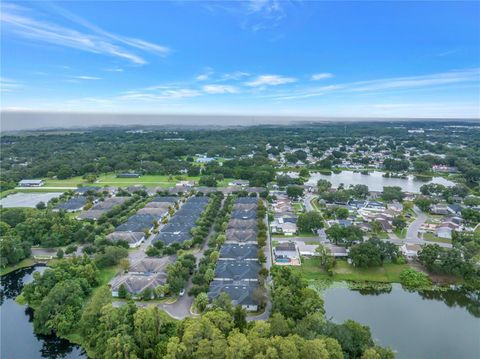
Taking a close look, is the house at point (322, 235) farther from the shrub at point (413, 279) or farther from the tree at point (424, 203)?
the tree at point (424, 203)

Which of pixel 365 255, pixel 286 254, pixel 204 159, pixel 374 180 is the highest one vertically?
pixel 204 159

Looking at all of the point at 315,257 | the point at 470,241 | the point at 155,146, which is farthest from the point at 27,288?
the point at 155,146

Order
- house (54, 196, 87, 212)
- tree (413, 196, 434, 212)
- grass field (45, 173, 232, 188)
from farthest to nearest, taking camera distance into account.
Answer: grass field (45, 173, 232, 188) < house (54, 196, 87, 212) < tree (413, 196, 434, 212)

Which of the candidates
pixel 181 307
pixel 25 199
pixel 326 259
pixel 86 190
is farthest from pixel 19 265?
pixel 326 259

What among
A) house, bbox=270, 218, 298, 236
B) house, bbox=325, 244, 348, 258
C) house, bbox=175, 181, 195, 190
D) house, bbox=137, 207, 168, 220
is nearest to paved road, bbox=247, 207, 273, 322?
house, bbox=270, 218, 298, 236

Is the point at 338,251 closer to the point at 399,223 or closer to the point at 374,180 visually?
the point at 399,223

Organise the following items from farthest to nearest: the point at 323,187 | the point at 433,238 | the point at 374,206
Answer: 1. the point at 323,187
2. the point at 374,206
3. the point at 433,238

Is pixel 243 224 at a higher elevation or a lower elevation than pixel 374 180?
higher

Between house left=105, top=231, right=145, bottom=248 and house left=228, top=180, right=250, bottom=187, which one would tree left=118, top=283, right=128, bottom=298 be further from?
house left=228, top=180, right=250, bottom=187
